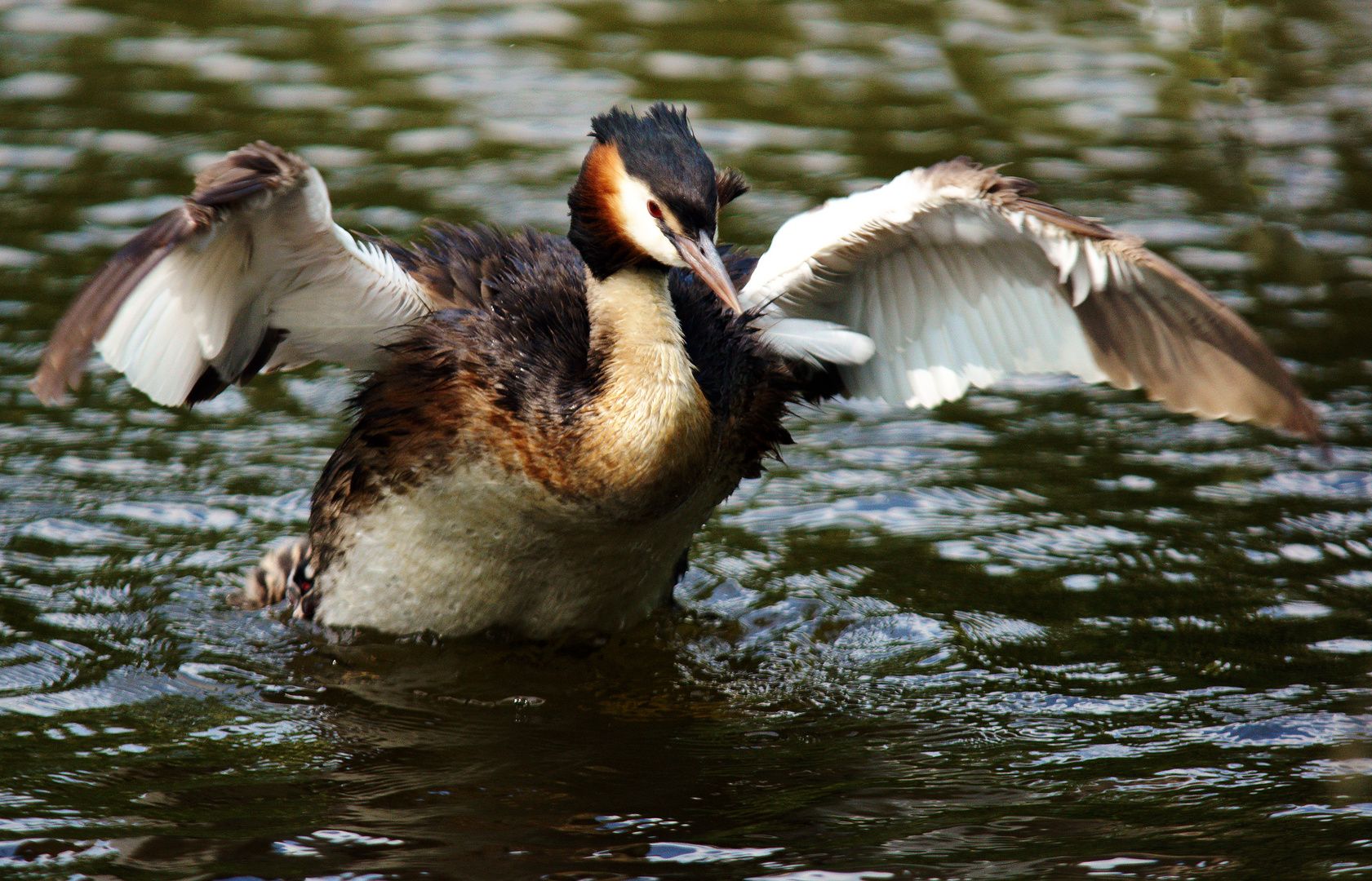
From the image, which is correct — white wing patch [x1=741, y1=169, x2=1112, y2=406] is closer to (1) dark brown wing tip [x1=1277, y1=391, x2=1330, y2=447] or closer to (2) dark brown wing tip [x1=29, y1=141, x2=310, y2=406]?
(1) dark brown wing tip [x1=1277, y1=391, x2=1330, y2=447]

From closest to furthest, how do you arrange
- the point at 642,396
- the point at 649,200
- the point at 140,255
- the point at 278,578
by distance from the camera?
the point at 140,255
the point at 649,200
the point at 642,396
the point at 278,578

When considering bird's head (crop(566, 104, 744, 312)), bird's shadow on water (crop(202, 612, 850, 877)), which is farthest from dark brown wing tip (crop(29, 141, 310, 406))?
bird's shadow on water (crop(202, 612, 850, 877))

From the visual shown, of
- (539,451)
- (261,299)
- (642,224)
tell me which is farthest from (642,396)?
(261,299)

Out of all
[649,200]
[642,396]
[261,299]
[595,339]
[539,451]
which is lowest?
[539,451]

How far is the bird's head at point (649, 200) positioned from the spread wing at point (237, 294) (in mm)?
841

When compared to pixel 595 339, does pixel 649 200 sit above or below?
above

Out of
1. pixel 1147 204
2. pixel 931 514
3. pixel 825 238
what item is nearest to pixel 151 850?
pixel 825 238

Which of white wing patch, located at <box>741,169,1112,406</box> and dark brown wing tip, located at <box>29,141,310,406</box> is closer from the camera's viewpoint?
dark brown wing tip, located at <box>29,141,310,406</box>

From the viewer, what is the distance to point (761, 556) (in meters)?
7.48

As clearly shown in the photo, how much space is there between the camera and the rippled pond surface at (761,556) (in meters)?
5.05

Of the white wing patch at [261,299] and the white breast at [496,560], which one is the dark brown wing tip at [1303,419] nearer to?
the white breast at [496,560]

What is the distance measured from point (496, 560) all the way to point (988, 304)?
7.29 feet

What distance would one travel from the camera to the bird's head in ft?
17.1

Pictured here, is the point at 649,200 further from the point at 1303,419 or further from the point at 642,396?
the point at 1303,419
